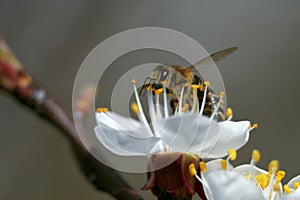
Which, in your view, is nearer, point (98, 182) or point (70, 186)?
point (98, 182)

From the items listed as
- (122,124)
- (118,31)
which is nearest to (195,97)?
(122,124)

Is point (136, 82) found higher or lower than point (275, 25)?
higher

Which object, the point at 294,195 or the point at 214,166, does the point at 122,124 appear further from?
the point at 294,195

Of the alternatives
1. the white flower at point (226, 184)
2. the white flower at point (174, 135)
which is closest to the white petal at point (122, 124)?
the white flower at point (174, 135)

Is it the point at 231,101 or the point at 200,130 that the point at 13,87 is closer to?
the point at 200,130

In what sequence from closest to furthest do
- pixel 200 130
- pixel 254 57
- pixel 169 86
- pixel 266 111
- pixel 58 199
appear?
1. pixel 200 130
2. pixel 169 86
3. pixel 58 199
4. pixel 266 111
5. pixel 254 57

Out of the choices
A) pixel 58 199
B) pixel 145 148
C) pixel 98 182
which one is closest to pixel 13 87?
pixel 98 182
